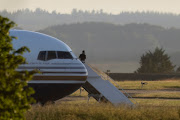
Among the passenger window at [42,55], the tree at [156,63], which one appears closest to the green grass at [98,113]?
the passenger window at [42,55]

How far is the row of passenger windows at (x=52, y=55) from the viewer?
3052cm

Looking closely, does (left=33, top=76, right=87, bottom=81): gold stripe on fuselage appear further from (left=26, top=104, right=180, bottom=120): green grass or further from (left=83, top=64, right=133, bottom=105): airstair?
(left=83, top=64, right=133, bottom=105): airstair

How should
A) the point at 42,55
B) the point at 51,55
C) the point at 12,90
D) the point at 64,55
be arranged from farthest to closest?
1. the point at 64,55
2. the point at 51,55
3. the point at 42,55
4. the point at 12,90

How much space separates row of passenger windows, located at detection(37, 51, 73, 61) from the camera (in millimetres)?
30519

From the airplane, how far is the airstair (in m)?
2.56

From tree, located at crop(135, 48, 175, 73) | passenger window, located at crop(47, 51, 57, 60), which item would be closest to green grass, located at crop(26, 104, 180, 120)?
passenger window, located at crop(47, 51, 57, 60)

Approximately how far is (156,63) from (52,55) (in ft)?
349

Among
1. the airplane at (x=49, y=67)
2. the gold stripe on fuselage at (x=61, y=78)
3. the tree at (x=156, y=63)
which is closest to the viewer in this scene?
the gold stripe on fuselage at (x=61, y=78)

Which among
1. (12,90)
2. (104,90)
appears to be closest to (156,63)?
(104,90)

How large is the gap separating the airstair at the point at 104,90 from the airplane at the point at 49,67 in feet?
8.41

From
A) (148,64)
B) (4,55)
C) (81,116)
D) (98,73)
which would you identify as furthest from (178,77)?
(4,55)

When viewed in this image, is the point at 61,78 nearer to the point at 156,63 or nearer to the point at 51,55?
the point at 51,55

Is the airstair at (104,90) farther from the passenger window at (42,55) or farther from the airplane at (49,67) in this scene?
the passenger window at (42,55)

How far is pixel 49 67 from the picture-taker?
30.1 m
